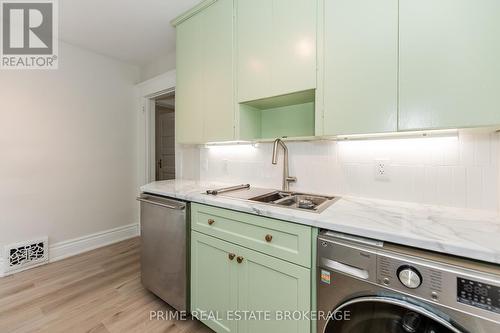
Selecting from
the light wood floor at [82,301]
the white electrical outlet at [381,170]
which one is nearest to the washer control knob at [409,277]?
the white electrical outlet at [381,170]

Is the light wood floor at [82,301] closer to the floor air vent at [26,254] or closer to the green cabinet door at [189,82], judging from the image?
the floor air vent at [26,254]

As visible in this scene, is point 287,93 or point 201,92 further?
point 201,92

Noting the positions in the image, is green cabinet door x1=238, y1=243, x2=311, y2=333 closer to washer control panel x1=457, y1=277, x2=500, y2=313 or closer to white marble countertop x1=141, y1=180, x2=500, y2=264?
white marble countertop x1=141, y1=180, x2=500, y2=264

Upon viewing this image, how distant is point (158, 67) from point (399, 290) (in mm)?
3280

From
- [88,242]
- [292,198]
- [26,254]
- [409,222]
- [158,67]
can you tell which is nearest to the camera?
[409,222]

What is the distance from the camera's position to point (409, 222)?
93cm

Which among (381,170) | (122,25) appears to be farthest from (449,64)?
(122,25)

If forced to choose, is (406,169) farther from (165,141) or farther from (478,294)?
(165,141)

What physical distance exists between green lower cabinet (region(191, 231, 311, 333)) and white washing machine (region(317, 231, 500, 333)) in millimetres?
121

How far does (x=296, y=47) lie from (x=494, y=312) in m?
1.42

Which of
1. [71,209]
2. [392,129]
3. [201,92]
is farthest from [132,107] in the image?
[392,129]

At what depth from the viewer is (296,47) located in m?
1.34

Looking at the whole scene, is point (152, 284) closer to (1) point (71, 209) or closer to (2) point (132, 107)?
(1) point (71, 209)

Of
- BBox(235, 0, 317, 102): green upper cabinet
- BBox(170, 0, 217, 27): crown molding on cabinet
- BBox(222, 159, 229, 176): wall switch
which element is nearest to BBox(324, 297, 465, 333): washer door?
BBox(235, 0, 317, 102): green upper cabinet
